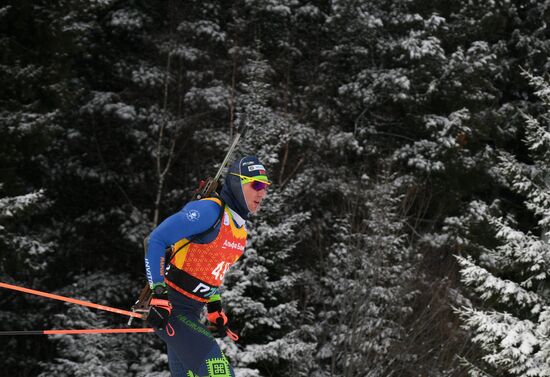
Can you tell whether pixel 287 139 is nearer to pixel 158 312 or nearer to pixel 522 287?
pixel 522 287

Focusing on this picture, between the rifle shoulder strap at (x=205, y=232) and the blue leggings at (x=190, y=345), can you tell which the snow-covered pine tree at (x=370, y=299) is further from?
the rifle shoulder strap at (x=205, y=232)

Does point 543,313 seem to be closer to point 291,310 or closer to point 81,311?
point 291,310

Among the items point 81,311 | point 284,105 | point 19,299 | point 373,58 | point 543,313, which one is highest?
point 543,313

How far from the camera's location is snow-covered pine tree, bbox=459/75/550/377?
8.88 metres

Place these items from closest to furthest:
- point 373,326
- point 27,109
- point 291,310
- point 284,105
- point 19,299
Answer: point 291,310, point 373,326, point 27,109, point 19,299, point 284,105

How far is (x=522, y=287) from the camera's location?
9.62 metres

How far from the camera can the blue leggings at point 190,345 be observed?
4.14 metres

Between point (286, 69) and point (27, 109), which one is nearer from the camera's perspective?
point (27, 109)

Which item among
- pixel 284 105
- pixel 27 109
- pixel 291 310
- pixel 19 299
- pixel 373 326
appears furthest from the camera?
pixel 284 105

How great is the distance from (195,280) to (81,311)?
9.25 metres

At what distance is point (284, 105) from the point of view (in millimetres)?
17922

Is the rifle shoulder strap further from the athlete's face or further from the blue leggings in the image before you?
the blue leggings

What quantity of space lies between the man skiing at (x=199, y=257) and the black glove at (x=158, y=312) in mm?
65

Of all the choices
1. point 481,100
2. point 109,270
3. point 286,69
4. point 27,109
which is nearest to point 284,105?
point 286,69
